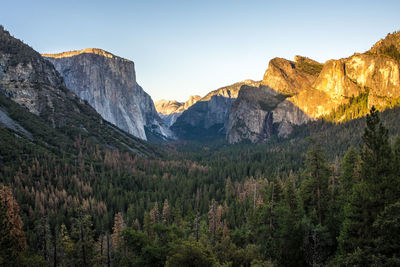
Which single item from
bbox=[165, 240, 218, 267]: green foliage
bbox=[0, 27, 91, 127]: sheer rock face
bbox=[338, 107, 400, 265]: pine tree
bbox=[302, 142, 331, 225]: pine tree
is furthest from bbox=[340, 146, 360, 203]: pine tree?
bbox=[0, 27, 91, 127]: sheer rock face

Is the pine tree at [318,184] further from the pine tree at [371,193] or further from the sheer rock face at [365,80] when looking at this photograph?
the sheer rock face at [365,80]

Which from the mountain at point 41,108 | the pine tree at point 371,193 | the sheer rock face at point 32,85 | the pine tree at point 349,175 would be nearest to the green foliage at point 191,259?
the pine tree at point 371,193

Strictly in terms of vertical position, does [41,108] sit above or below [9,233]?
above

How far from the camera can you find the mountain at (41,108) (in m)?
128

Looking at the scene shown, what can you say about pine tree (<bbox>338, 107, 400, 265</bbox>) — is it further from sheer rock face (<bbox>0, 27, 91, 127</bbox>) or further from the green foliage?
sheer rock face (<bbox>0, 27, 91, 127</bbox>)

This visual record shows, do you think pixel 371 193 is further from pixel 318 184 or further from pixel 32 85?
pixel 32 85

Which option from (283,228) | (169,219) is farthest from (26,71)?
(283,228)

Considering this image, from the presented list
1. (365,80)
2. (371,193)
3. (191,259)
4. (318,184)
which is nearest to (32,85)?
(191,259)

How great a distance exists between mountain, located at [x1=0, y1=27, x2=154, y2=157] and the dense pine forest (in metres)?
5.07

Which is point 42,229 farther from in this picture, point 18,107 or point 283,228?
point 18,107

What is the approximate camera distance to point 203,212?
8575 cm

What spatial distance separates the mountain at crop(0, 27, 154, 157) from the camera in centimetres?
12850

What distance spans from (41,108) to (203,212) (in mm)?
125110

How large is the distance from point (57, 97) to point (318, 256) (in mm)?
182506
